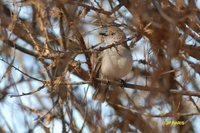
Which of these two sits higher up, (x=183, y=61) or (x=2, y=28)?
(x=2, y=28)

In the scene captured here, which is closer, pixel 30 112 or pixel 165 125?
pixel 165 125

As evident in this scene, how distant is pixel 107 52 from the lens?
5750 mm

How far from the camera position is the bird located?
5656 mm

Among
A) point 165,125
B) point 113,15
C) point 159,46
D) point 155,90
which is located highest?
point 113,15

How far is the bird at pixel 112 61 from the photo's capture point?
566 cm

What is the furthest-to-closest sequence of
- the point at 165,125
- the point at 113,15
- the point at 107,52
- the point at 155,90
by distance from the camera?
the point at 107,52 → the point at 113,15 → the point at 165,125 → the point at 155,90

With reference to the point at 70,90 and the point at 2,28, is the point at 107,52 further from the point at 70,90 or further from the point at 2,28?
the point at 2,28

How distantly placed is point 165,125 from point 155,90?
69 cm

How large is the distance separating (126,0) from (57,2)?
0.89 m

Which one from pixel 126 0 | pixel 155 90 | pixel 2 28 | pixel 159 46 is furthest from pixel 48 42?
pixel 155 90

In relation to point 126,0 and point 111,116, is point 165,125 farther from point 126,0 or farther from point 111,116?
point 126,0

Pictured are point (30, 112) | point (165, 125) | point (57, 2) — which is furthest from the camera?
point (30, 112)

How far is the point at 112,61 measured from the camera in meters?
5.81

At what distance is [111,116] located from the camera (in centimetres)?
422
